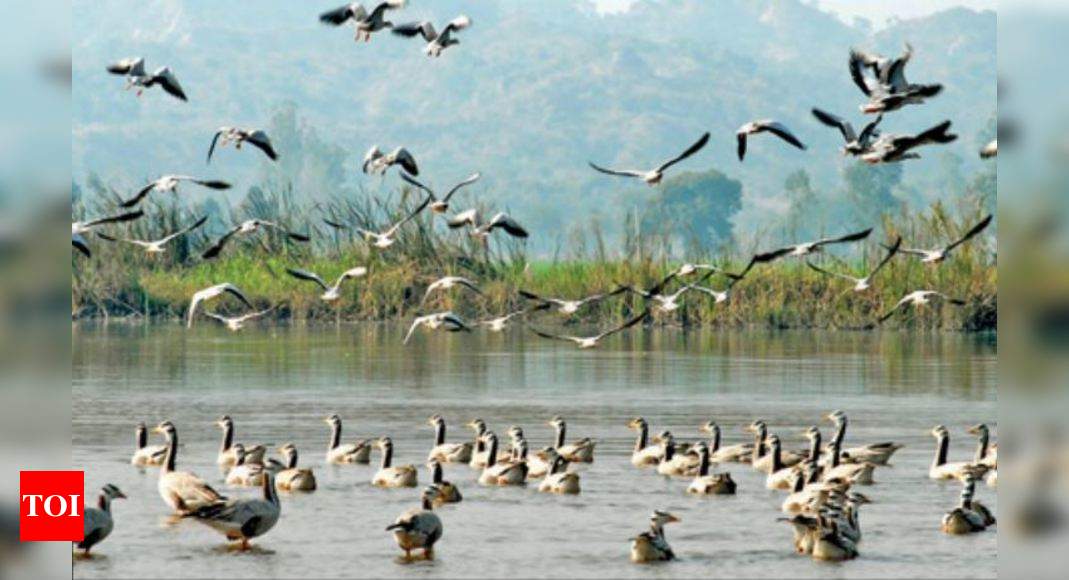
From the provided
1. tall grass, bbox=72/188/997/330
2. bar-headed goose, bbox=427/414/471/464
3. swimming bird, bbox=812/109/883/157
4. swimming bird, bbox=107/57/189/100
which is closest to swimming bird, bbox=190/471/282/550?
swimming bird, bbox=107/57/189/100

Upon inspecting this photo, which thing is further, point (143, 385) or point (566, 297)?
point (566, 297)

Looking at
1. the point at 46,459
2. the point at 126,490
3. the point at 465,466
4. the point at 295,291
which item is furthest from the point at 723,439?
the point at 295,291

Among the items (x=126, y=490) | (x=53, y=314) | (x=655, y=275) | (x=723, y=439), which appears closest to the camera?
(x=53, y=314)

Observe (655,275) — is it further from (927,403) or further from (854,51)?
(854,51)

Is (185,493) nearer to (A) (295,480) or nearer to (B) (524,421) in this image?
(A) (295,480)

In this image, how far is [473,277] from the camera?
52875 millimetres

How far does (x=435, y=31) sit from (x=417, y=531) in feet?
27.2

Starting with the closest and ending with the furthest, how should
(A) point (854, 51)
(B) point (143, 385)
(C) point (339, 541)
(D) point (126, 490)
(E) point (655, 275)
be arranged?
(C) point (339, 541)
(A) point (854, 51)
(D) point (126, 490)
(B) point (143, 385)
(E) point (655, 275)

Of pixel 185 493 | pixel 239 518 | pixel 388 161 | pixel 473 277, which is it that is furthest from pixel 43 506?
pixel 473 277

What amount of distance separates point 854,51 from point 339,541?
6.27m

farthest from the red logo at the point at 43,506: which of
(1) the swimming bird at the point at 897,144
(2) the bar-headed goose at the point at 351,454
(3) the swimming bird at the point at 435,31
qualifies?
(2) the bar-headed goose at the point at 351,454

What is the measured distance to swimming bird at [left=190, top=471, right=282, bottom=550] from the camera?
50.6ft

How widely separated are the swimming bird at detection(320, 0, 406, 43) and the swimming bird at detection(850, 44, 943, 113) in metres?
5.68

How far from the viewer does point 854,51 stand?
57.1ft
